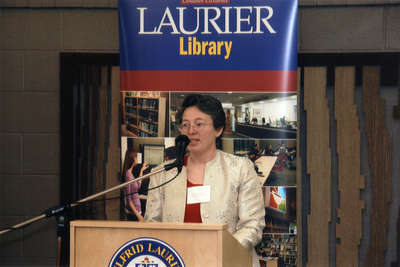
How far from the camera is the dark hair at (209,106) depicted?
3049mm

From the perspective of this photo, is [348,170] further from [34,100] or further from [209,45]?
[34,100]

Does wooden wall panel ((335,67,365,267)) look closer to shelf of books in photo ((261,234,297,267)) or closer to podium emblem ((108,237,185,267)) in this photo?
shelf of books in photo ((261,234,297,267))

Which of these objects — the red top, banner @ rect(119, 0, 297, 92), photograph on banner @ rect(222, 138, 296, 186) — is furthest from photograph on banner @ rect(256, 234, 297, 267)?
banner @ rect(119, 0, 297, 92)

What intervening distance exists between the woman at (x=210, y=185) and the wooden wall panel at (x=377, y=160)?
93cm

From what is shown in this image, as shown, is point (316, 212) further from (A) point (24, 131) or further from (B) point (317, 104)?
(A) point (24, 131)

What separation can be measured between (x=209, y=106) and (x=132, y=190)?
28.6 inches

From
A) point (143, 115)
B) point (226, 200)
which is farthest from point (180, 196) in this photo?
point (143, 115)

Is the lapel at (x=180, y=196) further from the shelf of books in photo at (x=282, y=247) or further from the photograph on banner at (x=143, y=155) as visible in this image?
the shelf of books in photo at (x=282, y=247)

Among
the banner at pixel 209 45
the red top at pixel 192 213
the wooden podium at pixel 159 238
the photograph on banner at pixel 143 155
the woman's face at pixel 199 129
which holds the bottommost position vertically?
the red top at pixel 192 213

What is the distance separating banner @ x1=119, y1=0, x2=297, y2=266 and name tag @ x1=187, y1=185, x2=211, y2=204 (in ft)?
0.95

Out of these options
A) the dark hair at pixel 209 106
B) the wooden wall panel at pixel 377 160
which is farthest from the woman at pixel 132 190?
the wooden wall panel at pixel 377 160

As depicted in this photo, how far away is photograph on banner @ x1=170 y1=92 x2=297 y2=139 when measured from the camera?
119 inches

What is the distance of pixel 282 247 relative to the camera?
10.2ft

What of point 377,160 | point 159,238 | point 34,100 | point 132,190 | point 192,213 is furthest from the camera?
point 34,100
